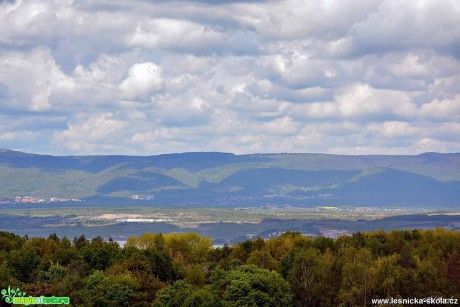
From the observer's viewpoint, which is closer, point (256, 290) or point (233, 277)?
point (256, 290)

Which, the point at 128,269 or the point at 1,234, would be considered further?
the point at 1,234

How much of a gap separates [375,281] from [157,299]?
34.9 meters

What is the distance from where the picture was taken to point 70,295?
396 ft

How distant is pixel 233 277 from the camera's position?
12650 cm

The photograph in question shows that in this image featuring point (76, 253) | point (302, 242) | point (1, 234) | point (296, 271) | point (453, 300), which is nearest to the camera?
point (453, 300)

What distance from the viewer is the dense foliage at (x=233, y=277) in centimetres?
12181

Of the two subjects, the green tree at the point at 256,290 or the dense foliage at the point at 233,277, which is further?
the dense foliage at the point at 233,277

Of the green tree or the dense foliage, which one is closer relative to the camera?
the green tree

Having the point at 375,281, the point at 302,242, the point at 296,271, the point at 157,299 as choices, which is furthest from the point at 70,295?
the point at 302,242

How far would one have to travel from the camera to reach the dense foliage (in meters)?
122

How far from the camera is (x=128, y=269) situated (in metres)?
140

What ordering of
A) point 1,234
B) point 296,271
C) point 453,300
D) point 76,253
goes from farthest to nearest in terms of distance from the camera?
point 1,234 < point 76,253 < point 296,271 < point 453,300

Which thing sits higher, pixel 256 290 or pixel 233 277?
pixel 233 277

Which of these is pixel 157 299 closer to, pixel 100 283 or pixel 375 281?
pixel 100 283
